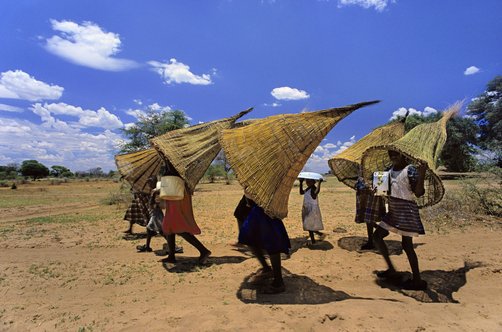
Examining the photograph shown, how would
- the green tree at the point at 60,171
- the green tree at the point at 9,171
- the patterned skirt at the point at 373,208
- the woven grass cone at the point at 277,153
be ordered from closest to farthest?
1. the woven grass cone at the point at 277,153
2. the patterned skirt at the point at 373,208
3. the green tree at the point at 9,171
4. the green tree at the point at 60,171

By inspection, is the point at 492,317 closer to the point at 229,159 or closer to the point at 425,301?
the point at 425,301

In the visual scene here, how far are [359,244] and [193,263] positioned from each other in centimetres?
340

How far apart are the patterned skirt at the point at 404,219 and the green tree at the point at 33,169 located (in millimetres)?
62533

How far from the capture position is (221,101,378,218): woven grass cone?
3984 millimetres

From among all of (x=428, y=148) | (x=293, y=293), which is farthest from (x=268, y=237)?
(x=428, y=148)

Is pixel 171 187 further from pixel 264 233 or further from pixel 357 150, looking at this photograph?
pixel 357 150

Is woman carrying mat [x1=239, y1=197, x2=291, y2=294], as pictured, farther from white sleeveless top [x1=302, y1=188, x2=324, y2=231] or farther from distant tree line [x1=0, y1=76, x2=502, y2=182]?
distant tree line [x1=0, y1=76, x2=502, y2=182]

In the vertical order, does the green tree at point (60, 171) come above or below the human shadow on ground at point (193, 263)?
above

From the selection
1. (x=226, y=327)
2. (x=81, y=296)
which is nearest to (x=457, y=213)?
(x=226, y=327)

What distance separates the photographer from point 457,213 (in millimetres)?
9164

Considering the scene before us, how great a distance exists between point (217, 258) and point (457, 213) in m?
7.00

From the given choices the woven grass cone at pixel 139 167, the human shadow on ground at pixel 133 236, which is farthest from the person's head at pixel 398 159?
the human shadow on ground at pixel 133 236

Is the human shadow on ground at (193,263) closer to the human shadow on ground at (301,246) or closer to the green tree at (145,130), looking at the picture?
the human shadow on ground at (301,246)

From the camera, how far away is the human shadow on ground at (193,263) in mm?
5369
